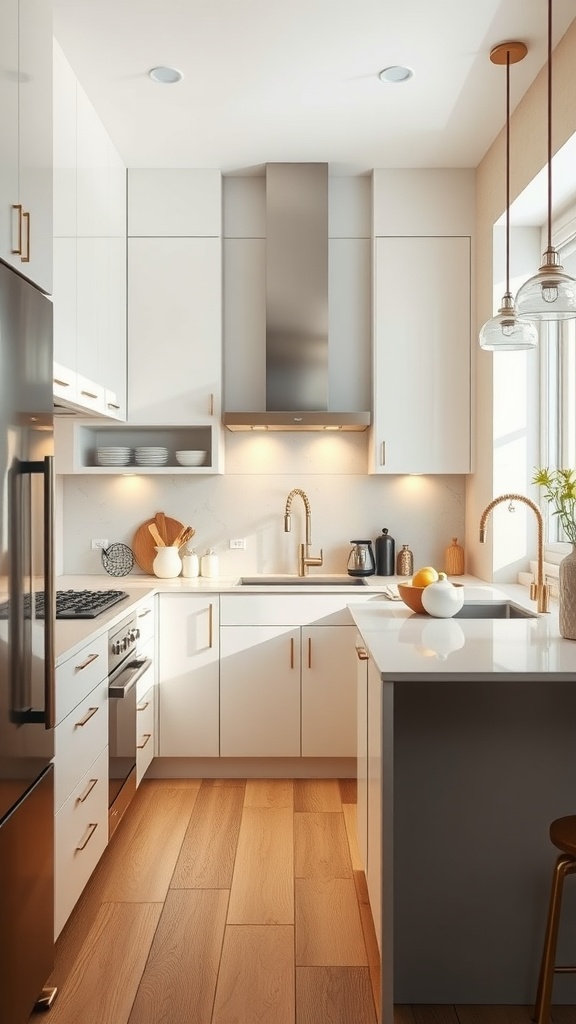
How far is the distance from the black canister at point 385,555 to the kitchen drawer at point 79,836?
186cm

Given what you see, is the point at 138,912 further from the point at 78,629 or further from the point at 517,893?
the point at 517,893

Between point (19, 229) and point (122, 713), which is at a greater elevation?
point (19, 229)

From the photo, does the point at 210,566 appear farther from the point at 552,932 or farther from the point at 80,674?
the point at 552,932

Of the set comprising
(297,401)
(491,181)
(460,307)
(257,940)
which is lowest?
(257,940)

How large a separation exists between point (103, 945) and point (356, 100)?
3.24m

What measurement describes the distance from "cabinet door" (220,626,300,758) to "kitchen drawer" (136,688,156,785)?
317mm

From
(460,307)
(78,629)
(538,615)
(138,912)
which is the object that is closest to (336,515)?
(460,307)

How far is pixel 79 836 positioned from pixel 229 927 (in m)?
0.54

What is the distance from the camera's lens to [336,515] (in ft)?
13.8

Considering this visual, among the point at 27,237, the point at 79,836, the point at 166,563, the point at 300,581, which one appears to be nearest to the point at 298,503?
the point at 300,581

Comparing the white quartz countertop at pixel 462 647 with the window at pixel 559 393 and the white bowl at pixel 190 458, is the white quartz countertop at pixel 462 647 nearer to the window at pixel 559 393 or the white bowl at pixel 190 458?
the window at pixel 559 393

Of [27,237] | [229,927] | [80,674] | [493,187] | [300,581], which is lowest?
[229,927]

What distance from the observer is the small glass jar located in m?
4.06

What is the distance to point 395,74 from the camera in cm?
300
